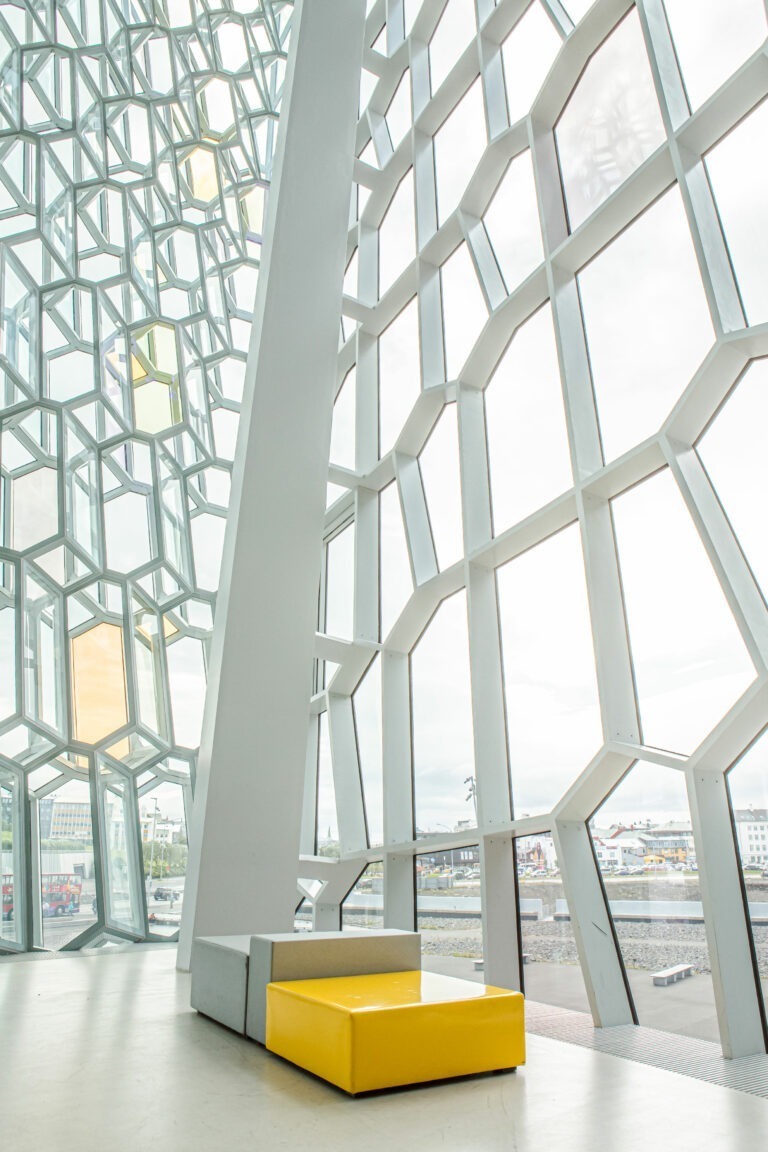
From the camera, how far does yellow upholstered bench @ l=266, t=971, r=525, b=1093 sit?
4.27 m

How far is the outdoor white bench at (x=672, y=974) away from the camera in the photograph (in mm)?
6184

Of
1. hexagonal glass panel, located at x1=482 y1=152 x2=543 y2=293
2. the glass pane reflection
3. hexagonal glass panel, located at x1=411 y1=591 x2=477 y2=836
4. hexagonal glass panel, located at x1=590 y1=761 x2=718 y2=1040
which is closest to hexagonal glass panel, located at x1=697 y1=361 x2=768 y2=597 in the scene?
hexagonal glass panel, located at x1=590 y1=761 x2=718 y2=1040

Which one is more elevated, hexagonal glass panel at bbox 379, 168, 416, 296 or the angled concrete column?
hexagonal glass panel at bbox 379, 168, 416, 296

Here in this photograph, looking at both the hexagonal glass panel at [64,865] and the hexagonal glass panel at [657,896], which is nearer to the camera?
the hexagonal glass panel at [657,896]

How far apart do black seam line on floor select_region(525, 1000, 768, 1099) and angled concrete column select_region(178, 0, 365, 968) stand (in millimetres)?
3278

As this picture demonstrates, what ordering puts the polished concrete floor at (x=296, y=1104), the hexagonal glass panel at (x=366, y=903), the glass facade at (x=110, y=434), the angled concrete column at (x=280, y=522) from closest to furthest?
the polished concrete floor at (x=296, y=1104), the angled concrete column at (x=280, y=522), the hexagonal glass panel at (x=366, y=903), the glass facade at (x=110, y=434)

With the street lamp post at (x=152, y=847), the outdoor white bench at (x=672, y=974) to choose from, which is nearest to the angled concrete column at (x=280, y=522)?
the street lamp post at (x=152, y=847)

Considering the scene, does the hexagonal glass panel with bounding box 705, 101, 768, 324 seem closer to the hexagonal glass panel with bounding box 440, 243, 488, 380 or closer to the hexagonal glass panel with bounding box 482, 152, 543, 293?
the hexagonal glass panel with bounding box 482, 152, 543, 293

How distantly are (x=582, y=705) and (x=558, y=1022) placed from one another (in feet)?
8.14

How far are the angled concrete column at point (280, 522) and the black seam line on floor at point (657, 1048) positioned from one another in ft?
10.8

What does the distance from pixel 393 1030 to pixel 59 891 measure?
7858 millimetres

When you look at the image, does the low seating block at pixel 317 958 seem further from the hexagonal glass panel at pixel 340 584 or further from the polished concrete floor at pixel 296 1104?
the hexagonal glass panel at pixel 340 584

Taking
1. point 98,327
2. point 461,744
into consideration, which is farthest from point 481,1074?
point 98,327

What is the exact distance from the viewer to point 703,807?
5863 millimetres
